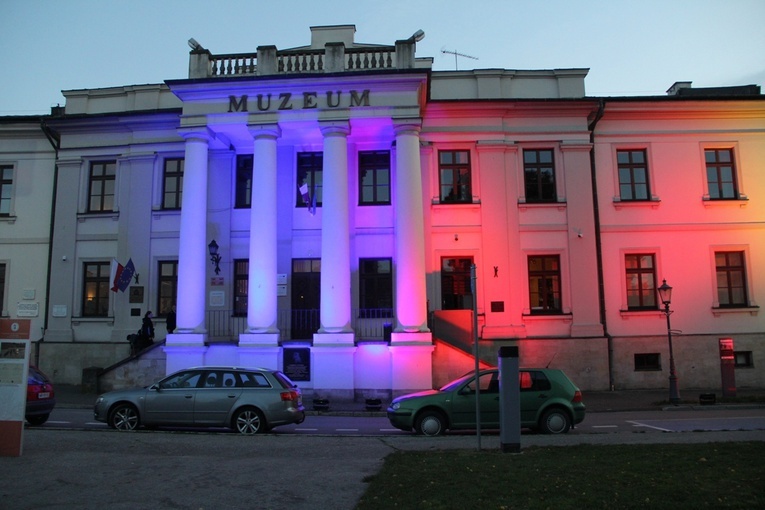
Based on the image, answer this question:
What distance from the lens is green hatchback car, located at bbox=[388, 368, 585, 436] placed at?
542 inches

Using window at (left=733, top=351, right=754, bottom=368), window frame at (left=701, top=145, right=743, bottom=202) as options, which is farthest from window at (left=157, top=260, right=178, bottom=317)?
window at (left=733, top=351, right=754, bottom=368)

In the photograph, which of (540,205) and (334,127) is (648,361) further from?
(334,127)

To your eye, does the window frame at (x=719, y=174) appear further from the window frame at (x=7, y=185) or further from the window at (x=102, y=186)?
the window frame at (x=7, y=185)

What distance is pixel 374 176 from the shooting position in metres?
24.7

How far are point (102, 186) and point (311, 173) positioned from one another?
910 cm

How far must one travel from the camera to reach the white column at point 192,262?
2169cm

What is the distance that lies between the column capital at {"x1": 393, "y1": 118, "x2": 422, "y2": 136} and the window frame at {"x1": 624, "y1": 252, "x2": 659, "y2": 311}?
10.0 m

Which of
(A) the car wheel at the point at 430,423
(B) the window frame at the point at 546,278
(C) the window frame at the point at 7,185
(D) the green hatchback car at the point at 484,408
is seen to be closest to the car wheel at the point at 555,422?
(D) the green hatchback car at the point at 484,408

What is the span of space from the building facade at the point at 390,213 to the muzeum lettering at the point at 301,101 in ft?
0.24

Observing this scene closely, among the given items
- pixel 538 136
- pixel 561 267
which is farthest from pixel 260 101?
pixel 561 267

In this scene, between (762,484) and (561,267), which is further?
(561,267)

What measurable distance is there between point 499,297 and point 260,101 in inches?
455

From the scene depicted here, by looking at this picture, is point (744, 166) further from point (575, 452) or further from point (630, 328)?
point (575, 452)

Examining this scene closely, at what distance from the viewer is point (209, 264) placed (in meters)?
24.7
